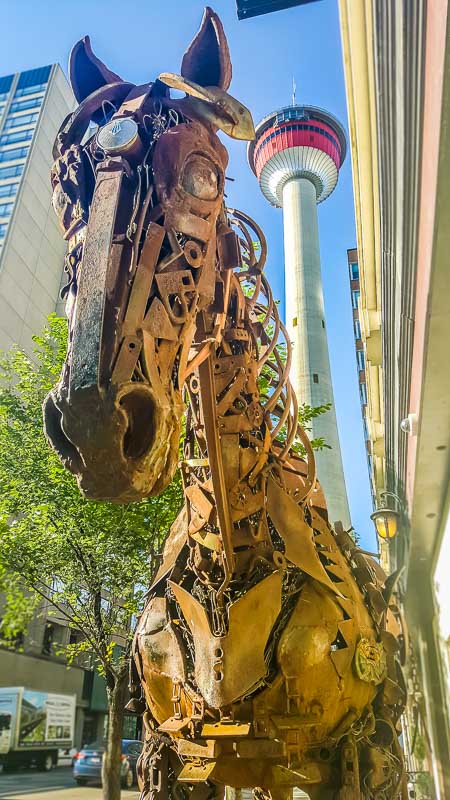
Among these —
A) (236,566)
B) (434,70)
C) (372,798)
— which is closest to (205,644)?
(236,566)

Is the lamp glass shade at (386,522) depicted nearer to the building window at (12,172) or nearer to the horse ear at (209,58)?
the horse ear at (209,58)

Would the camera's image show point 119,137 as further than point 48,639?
No

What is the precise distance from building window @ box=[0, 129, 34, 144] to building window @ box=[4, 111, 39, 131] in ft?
3.21

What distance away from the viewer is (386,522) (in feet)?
25.7

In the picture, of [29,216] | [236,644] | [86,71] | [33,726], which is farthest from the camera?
[29,216]

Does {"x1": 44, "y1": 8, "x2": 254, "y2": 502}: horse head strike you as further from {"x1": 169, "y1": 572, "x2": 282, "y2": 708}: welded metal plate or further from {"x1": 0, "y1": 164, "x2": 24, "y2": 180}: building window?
{"x1": 0, "y1": 164, "x2": 24, "y2": 180}: building window

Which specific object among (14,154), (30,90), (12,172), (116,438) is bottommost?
(116,438)

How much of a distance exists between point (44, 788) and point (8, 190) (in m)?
27.7

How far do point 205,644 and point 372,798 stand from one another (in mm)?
1624

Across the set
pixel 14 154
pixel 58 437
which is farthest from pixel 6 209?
pixel 58 437

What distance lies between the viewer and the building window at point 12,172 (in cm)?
3250

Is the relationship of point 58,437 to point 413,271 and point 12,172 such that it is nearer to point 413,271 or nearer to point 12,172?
point 413,271

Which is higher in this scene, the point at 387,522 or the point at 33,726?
the point at 387,522

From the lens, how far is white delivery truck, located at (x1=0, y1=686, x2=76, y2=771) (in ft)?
57.8
